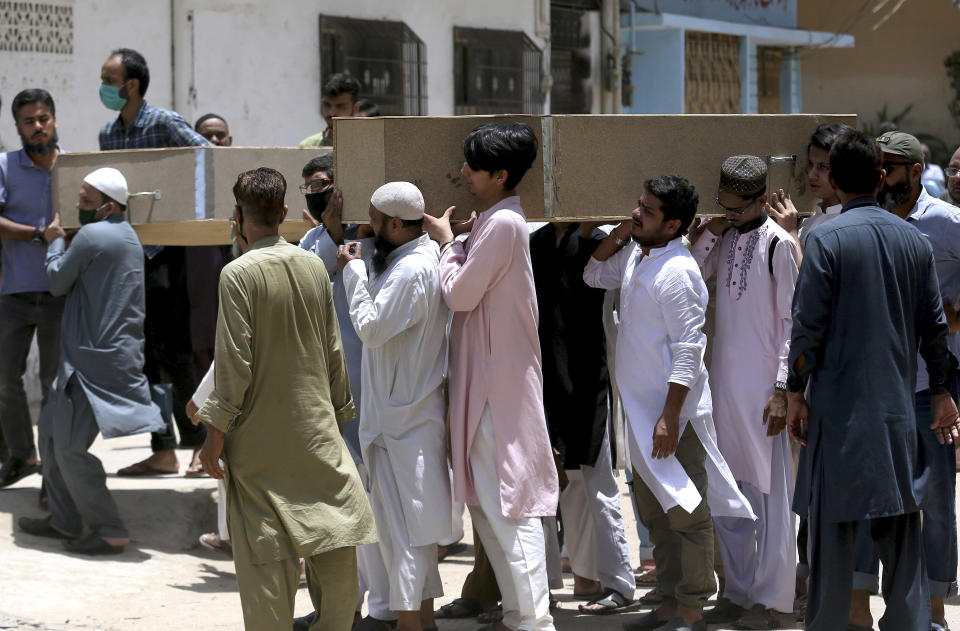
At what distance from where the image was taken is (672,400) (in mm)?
4617

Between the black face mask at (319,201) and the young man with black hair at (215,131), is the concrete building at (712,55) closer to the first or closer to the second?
the young man with black hair at (215,131)

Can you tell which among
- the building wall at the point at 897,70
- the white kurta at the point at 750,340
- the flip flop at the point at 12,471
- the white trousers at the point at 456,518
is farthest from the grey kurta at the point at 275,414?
the building wall at the point at 897,70

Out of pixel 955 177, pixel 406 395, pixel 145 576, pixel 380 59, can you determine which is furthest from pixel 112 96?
pixel 380 59

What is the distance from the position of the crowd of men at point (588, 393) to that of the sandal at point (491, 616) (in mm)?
13

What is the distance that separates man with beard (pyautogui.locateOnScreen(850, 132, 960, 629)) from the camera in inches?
181

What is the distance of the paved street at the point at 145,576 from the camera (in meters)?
5.36

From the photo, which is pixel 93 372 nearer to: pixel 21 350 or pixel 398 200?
pixel 21 350

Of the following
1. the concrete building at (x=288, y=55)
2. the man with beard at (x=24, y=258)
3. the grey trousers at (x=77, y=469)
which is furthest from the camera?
the concrete building at (x=288, y=55)

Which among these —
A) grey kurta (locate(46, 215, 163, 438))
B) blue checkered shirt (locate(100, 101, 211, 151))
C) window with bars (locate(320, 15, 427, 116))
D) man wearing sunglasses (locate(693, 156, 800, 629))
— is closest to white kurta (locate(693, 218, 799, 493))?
man wearing sunglasses (locate(693, 156, 800, 629))

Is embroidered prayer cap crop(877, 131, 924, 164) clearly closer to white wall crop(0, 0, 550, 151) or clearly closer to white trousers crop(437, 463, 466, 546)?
white trousers crop(437, 463, 466, 546)

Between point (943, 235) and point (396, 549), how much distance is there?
7.55 feet

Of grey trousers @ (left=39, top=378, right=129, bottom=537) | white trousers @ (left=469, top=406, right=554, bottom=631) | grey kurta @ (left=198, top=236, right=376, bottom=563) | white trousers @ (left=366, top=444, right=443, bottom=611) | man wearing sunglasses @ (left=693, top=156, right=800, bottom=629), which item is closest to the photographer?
grey kurta @ (left=198, top=236, right=376, bottom=563)

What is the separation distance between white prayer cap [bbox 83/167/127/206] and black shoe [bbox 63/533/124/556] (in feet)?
5.32

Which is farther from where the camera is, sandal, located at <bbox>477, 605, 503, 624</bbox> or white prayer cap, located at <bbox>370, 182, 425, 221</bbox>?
sandal, located at <bbox>477, 605, 503, 624</bbox>
